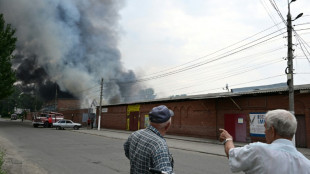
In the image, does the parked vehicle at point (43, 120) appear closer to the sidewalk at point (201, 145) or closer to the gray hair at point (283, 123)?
the sidewalk at point (201, 145)

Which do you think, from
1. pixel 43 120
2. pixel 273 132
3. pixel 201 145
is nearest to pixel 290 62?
pixel 201 145

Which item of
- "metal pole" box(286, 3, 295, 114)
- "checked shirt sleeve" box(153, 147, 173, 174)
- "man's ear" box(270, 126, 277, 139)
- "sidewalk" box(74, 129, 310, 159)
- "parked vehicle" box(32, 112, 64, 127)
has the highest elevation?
"metal pole" box(286, 3, 295, 114)

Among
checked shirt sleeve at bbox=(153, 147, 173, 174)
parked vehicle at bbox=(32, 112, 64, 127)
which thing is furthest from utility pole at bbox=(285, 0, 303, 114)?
parked vehicle at bbox=(32, 112, 64, 127)

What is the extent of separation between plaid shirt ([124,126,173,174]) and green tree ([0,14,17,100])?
87.7 feet

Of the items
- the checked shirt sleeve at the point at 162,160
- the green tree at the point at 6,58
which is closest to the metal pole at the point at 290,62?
the checked shirt sleeve at the point at 162,160

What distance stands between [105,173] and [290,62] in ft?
40.1

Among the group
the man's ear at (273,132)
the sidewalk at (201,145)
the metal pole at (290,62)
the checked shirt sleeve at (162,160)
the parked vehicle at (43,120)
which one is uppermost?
the metal pole at (290,62)

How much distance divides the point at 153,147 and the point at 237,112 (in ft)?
65.4

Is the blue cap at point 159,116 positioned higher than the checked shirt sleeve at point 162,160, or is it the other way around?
the blue cap at point 159,116

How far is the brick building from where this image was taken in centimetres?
1691

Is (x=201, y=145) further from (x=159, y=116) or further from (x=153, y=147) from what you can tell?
(x=153, y=147)

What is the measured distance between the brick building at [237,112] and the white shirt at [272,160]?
16703 mm

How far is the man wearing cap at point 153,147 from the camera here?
7.24ft

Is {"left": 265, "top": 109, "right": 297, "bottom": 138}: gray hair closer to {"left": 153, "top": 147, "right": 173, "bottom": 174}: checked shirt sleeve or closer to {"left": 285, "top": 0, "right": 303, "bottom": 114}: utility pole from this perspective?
{"left": 153, "top": 147, "right": 173, "bottom": 174}: checked shirt sleeve
